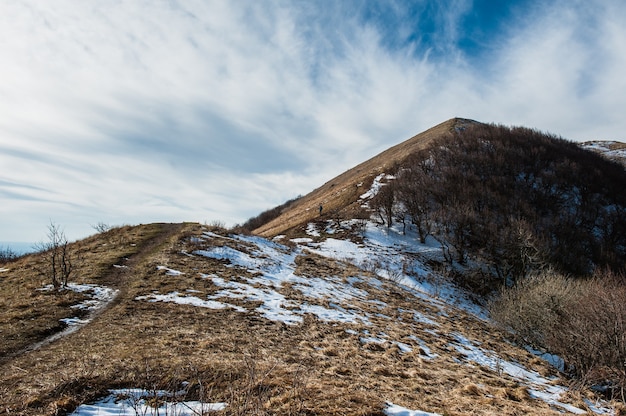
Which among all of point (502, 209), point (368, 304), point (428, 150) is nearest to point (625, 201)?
point (502, 209)

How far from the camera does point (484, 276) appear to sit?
131ft

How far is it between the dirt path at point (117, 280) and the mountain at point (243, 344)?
0.09 m

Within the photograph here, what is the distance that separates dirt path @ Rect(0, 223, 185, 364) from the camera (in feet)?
34.4

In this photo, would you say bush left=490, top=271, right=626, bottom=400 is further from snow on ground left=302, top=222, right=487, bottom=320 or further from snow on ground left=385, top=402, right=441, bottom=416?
snow on ground left=302, top=222, right=487, bottom=320

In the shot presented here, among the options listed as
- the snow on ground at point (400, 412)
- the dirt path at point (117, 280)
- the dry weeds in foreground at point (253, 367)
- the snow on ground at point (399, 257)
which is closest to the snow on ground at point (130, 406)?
the dry weeds in foreground at point (253, 367)

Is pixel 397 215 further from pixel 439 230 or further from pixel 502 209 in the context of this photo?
pixel 502 209

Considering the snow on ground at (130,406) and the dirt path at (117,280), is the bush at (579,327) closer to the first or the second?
the snow on ground at (130,406)

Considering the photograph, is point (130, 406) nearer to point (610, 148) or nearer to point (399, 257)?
point (399, 257)

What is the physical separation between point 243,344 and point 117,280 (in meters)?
11.8

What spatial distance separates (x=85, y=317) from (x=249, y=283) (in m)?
9.25

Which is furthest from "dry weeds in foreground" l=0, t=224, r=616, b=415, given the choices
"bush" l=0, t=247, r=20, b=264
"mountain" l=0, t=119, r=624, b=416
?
"bush" l=0, t=247, r=20, b=264

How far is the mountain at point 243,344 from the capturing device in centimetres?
678

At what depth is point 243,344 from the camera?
11.0m

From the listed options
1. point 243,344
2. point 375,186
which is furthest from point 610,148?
point 243,344
